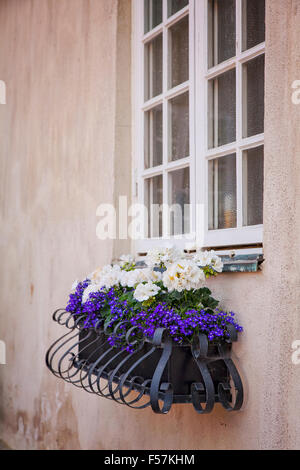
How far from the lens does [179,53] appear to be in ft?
11.6

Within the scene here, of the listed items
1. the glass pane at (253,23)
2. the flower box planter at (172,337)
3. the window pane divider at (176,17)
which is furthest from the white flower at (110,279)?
the window pane divider at (176,17)

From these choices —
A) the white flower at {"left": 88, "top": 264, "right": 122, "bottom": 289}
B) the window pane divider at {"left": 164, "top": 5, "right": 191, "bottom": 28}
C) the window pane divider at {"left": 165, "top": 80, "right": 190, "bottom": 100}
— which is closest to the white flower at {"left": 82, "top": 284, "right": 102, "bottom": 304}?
the white flower at {"left": 88, "top": 264, "right": 122, "bottom": 289}

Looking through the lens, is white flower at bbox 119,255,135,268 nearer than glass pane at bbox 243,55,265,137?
No

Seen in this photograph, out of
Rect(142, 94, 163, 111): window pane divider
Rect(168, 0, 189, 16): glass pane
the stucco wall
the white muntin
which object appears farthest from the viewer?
the white muntin

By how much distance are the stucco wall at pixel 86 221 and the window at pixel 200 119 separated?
0.18 meters

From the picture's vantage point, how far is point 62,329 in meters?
4.50

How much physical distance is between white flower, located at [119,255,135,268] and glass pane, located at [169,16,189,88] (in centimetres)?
103

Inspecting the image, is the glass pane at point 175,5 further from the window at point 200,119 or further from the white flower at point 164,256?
the white flower at point 164,256

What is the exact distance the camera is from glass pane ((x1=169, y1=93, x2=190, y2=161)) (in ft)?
11.2

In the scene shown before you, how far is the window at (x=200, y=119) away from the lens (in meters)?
2.88

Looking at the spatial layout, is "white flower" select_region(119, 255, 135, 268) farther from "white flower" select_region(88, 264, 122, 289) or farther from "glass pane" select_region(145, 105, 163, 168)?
"glass pane" select_region(145, 105, 163, 168)

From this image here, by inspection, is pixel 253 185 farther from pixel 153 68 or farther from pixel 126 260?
pixel 153 68
